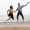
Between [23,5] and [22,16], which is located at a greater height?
[23,5]

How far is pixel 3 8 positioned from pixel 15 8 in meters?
0.14

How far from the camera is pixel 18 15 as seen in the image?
3.43ft

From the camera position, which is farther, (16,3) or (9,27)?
(16,3)

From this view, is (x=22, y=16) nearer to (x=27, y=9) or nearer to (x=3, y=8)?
(x=27, y=9)

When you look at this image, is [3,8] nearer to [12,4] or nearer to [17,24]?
[12,4]

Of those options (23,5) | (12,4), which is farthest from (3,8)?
(23,5)

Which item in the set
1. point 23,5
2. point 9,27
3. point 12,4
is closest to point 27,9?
point 23,5

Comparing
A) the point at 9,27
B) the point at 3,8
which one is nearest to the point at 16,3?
the point at 3,8

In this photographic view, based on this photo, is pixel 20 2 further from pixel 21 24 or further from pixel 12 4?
pixel 21 24

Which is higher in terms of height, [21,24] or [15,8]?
[15,8]

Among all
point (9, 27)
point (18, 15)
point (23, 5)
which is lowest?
point (9, 27)

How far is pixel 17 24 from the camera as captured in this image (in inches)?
38.7

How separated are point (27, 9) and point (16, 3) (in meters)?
0.14

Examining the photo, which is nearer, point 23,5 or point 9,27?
point 9,27
